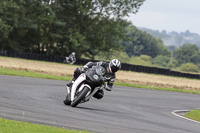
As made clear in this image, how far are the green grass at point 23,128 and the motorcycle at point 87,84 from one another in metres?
3.53

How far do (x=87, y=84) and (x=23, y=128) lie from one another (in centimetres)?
413

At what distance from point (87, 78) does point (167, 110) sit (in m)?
4.76

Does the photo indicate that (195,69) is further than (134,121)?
Yes

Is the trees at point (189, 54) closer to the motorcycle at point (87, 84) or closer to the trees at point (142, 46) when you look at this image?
the trees at point (142, 46)

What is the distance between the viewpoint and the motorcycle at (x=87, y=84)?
11.1 m

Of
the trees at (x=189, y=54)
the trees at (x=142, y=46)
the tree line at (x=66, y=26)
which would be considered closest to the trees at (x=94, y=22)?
the tree line at (x=66, y=26)

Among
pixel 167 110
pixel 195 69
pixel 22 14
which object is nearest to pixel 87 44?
pixel 22 14

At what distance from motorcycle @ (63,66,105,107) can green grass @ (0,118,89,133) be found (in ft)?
11.6

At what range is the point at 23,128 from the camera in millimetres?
7281

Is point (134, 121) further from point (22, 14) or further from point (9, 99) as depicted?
point (22, 14)

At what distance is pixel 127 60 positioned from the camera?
122938 millimetres

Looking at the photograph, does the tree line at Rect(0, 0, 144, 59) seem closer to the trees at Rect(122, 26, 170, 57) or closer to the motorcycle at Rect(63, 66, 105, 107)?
the motorcycle at Rect(63, 66, 105, 107)

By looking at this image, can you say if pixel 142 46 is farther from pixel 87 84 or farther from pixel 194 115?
pixel 87 84

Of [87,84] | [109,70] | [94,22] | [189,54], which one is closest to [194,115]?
[109,70]
